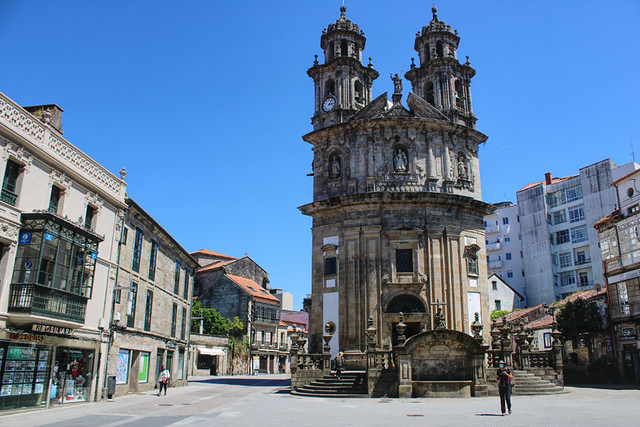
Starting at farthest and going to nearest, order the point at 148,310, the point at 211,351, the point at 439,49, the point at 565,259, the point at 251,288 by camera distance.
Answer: the point at 251,288 → the point at 565,259 → the point at 211,351 → the point at 439,49 → the point at 148,310

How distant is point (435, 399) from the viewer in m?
22.4

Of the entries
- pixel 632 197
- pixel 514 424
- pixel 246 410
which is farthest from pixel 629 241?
pixel 246 410

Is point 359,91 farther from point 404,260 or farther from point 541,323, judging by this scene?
point 541,323

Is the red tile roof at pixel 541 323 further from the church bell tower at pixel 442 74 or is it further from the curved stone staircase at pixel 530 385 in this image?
the curved stone staircase at pixel 530 385

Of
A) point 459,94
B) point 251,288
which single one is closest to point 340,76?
point 459,94

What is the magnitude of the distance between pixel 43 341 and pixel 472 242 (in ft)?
76.7

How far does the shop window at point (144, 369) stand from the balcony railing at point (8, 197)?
39.7 feet

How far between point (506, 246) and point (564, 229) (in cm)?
997

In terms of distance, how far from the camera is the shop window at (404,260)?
31.2 m

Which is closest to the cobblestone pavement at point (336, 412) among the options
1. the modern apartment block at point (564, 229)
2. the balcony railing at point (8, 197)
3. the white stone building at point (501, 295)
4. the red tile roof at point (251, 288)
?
the balcony railing at point (8, 197)

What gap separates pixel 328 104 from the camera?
120ft

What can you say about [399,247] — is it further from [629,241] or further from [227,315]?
[227,315]

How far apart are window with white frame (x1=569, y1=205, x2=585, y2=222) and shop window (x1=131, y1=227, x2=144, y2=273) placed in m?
50.6

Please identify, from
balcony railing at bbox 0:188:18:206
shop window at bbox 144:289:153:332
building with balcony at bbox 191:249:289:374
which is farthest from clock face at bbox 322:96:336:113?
building with balcony at bbox 191:249:289:374
